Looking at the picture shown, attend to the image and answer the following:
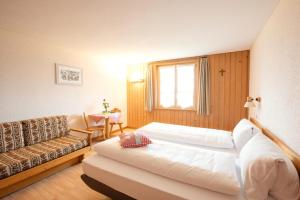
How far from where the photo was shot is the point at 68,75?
3451 mm

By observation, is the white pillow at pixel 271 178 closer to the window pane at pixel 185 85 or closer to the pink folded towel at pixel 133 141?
the pink folded towel at pixel 133 141

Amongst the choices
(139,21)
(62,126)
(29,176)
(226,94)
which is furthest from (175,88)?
(29,176)

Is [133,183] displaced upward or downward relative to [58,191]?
upward

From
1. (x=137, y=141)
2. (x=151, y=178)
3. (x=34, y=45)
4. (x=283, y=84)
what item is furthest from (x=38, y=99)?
(x=283, y=84)

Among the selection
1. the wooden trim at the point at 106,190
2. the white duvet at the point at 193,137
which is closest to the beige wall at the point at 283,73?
the white duvet at the point at 193,137

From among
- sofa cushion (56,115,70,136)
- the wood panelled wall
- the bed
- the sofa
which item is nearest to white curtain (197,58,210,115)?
the wood panelled wall

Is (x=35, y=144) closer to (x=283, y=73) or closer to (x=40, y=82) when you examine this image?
(x=40, y=82)

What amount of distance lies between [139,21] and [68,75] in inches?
91.5

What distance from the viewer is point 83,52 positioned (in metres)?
3.73

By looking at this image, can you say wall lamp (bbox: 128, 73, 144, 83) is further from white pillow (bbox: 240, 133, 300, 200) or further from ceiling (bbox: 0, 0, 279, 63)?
white pillow (bbox: 240, 133, 300, 200)

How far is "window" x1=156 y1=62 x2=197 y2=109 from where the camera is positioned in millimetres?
4312

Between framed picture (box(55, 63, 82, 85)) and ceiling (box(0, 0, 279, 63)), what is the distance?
51 cm

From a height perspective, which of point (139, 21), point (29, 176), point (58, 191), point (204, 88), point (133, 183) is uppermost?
point (139, 21)

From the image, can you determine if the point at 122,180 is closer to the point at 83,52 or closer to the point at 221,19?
the point at 221,19
